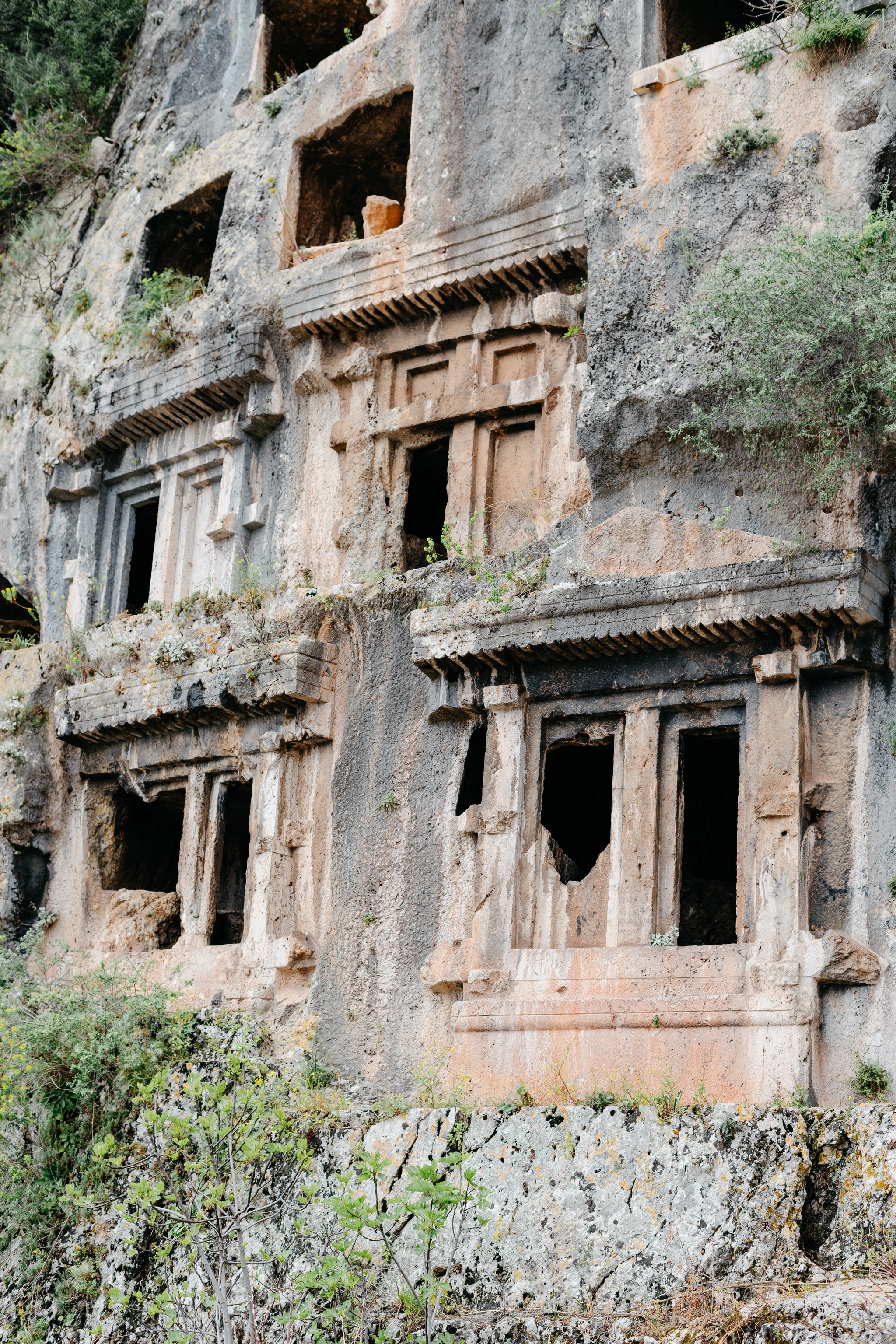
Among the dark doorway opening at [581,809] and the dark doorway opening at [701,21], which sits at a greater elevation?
the dark doorway opening at [701,21]

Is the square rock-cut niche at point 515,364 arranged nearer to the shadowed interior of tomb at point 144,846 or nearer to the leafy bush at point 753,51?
the leafy bush at point 753,51

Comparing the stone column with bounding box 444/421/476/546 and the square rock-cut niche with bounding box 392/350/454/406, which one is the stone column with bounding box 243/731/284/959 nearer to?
the stone column with bounding box 444/421/476/546

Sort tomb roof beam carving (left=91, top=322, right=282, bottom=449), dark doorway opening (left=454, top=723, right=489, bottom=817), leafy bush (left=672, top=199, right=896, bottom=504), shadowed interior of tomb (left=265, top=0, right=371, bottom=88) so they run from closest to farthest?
leafy bush (left=672, top=199, right=896, bottom=504)
dark doorway opening (left=454, top=723, right=489, bottom=817)
tomb roof beam carving (left=91, top=322, right=282, bottom=449)
shadowed interior of tomb (left=265, top=0, right=371, bottom=88)

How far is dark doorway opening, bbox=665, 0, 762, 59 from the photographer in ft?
40.1

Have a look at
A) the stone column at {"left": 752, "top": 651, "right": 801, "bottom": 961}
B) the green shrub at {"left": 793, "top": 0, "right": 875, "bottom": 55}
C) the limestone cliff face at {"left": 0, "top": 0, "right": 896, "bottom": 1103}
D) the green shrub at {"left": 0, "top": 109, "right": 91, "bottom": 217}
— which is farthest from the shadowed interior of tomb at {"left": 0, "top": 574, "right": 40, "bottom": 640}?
the green shrub at {"left": 793, "top": 0, "right": 875, "bottom": 55}

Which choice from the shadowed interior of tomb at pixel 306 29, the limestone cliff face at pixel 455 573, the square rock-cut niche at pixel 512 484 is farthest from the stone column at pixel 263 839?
the shadowed interior of tomb at pixel 306 29

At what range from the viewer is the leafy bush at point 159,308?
595 inches

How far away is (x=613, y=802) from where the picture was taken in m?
10.3

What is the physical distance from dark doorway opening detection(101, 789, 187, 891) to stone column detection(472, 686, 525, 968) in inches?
169

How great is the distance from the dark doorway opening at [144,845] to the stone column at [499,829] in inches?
169

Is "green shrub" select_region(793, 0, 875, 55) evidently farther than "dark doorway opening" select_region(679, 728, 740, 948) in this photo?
No

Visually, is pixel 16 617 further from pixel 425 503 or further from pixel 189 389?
pixel 425 503

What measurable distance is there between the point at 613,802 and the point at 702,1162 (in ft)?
8.94

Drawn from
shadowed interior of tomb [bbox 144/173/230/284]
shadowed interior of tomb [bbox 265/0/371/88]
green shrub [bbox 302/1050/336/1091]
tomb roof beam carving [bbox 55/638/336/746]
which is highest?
shadowed interior of tomb [bbox 265/0/371/88]
